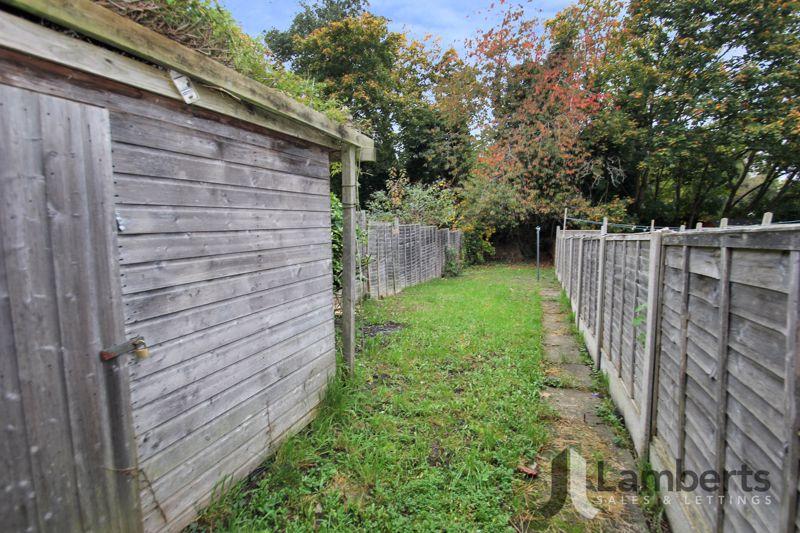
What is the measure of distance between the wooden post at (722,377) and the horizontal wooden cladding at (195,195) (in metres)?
2.31

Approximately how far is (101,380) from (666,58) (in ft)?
53.4

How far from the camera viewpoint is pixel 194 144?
1.94m

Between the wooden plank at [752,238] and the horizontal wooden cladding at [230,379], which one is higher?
the wooden plank at [752,238]

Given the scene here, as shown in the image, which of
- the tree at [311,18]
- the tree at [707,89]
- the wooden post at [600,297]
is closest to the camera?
the wooden post at [600,297]

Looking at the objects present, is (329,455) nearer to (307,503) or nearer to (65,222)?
(307,503)

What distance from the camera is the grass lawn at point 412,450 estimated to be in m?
2.07

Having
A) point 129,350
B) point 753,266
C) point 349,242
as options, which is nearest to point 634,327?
point 753,266

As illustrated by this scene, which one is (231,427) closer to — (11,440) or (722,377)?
(11,440)

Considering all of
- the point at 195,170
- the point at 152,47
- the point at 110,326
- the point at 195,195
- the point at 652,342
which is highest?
the point at 152,47

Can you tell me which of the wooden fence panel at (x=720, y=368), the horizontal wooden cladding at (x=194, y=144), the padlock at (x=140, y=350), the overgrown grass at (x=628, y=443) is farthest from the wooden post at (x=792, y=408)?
the horizontal wooden cladding at (x=194, y=144)

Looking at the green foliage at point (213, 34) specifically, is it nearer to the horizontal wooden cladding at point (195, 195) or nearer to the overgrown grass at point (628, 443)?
the horizontal wooden cladding at point (195, 195)

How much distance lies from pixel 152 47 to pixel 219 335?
138cm

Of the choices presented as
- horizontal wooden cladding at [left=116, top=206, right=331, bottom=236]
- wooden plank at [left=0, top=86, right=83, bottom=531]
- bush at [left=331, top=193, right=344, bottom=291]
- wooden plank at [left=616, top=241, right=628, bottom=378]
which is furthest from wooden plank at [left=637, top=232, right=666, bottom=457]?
bush at [left=331, top=193, right=344, bottom=291]

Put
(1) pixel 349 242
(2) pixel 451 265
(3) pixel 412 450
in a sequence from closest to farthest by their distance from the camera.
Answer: (3) pixel 412 450
(1) pixel 349 242
(2) pixel 451 265
